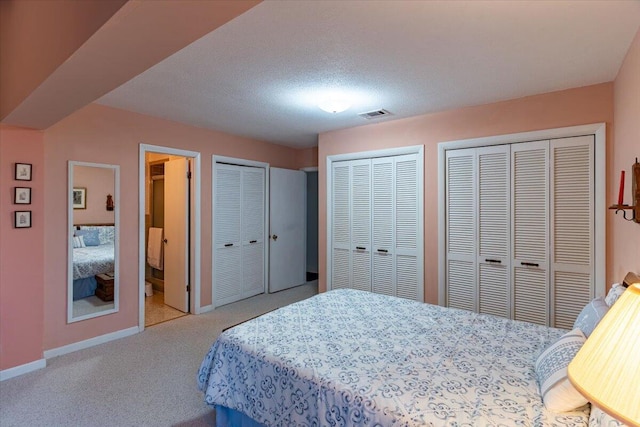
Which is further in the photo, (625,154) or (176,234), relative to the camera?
(176,234)

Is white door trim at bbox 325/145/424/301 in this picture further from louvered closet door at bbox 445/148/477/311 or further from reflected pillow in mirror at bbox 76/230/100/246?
reflected pillow in mirror at bbox 76/230/100/246

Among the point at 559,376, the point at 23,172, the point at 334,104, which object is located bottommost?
the point at 559,376

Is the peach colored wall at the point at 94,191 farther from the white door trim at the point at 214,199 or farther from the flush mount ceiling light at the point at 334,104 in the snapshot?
the flush mount ceiling light at the point at 334,104

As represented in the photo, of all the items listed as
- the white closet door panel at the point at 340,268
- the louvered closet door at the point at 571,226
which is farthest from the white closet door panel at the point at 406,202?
the louvered closet door at the point at 571,226

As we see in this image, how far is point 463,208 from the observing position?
11.2 ft

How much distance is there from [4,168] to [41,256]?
760 millimetres

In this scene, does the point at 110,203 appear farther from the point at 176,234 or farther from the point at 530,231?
the point at 530,231

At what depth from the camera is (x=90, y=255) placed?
3.16 metres

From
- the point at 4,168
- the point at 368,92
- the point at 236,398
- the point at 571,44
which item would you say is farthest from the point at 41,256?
the point at 571,44

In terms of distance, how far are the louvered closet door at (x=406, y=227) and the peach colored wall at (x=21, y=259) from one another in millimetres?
3510

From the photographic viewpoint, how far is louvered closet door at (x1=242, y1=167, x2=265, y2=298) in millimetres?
4734

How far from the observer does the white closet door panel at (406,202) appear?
3.70 m

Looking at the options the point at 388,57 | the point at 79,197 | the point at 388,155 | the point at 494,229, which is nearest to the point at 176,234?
the point at 79,197

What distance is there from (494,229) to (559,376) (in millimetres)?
2173
